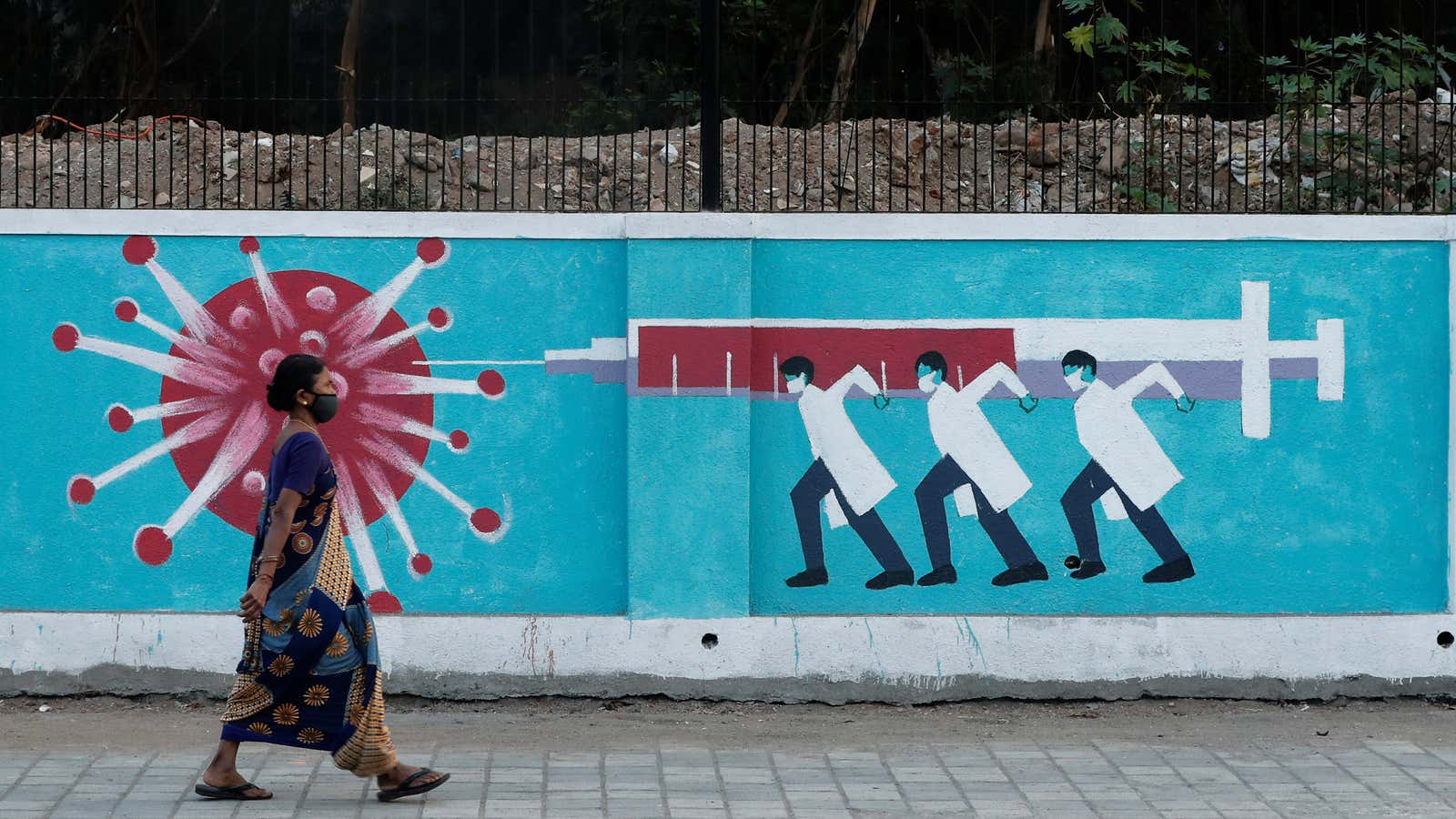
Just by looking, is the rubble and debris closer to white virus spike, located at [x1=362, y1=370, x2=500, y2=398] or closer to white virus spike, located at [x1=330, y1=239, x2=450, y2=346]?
white virus spike, located at [x1=330, y1=239, x2=450, y2=346]

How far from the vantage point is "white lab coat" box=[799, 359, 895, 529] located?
21.9 ft

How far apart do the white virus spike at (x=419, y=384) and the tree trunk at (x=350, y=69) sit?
1.10 metres

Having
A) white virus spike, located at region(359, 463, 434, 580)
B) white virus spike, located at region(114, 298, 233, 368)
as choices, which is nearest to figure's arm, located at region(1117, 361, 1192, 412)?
white virus spike, located at region(359, 463, 434, 580)

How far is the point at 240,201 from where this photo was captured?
6.76 meters

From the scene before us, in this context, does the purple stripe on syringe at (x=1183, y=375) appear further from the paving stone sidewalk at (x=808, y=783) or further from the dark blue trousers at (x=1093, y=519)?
the paving stone sidewalk at (x=808, y=783)

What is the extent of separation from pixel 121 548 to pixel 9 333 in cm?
98

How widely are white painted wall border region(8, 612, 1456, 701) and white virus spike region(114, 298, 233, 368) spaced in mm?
1043

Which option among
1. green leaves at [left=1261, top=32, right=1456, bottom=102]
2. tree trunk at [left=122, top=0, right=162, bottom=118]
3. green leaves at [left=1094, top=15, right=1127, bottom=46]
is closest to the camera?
tree trunk at [left=122, top=0, right=162, bottom=118]

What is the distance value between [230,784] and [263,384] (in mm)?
1990

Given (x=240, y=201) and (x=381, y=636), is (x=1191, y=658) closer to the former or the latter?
(x=381, y=636)

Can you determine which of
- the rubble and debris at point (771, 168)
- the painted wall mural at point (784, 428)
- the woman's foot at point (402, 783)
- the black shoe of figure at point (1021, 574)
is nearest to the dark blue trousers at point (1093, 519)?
the painted wall mural at point (784, 428)

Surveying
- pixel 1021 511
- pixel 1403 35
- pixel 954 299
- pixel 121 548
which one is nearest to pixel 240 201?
pixel 121 548

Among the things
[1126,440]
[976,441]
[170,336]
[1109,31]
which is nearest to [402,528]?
[170,336]

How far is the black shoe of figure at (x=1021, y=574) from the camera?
22.0 ft
